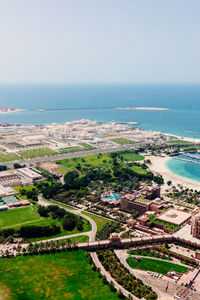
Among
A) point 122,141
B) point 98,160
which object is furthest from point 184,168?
point 122,141

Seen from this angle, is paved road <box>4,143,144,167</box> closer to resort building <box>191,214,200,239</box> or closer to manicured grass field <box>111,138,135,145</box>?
manicured grass field <box>111,138,135,145</box>

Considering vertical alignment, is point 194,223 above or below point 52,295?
above

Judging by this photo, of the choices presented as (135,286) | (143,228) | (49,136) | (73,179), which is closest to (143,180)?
(73,179)

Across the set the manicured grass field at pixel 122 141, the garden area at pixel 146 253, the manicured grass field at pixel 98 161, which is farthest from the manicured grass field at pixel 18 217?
the manicured grass field at pixel 122 141

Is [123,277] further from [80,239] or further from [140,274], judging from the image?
[80,239]

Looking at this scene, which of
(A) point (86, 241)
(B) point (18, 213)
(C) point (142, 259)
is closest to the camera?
(C) point (142, 259)

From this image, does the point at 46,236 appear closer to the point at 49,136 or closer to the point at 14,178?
the point at 14,178

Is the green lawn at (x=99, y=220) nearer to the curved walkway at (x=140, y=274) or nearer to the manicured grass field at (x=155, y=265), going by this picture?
the curved walkway at (x=140, y=274)
